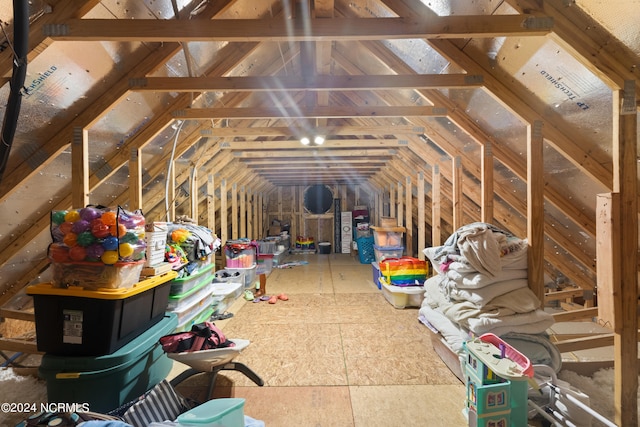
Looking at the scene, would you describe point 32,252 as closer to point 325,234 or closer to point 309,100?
point 309,100

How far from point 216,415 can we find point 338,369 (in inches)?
43.3

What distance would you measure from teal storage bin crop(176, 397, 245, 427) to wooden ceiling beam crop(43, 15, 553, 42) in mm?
1840

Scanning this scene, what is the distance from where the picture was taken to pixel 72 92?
2.10 metres

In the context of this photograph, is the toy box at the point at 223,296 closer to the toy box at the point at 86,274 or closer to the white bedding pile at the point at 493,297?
the toy box at the point at 86,274

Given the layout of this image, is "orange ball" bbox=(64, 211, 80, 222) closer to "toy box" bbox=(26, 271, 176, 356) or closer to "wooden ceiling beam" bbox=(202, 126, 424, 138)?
"toy box" bbox=(26, 271, 176, 356)

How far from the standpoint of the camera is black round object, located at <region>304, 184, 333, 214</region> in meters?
9.20

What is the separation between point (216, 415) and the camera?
132 centimetres

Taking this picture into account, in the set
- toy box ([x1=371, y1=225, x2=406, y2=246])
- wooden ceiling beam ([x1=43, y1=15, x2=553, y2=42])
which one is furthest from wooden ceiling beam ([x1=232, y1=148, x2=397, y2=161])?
wooden ceiling beam ([x1=43, y1=15, x2=553, y2=42])

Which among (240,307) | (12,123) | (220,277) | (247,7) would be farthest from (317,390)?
(247,7)

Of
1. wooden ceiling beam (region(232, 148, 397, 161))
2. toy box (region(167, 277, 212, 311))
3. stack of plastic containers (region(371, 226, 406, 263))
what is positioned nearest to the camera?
toy box (region(167, 277, 212, 311))

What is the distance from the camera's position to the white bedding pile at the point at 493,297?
6.35 ft

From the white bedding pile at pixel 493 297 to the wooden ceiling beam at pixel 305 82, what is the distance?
1.09 meters

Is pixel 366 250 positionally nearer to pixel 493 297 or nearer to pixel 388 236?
pixel 388 236

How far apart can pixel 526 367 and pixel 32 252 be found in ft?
12.9
